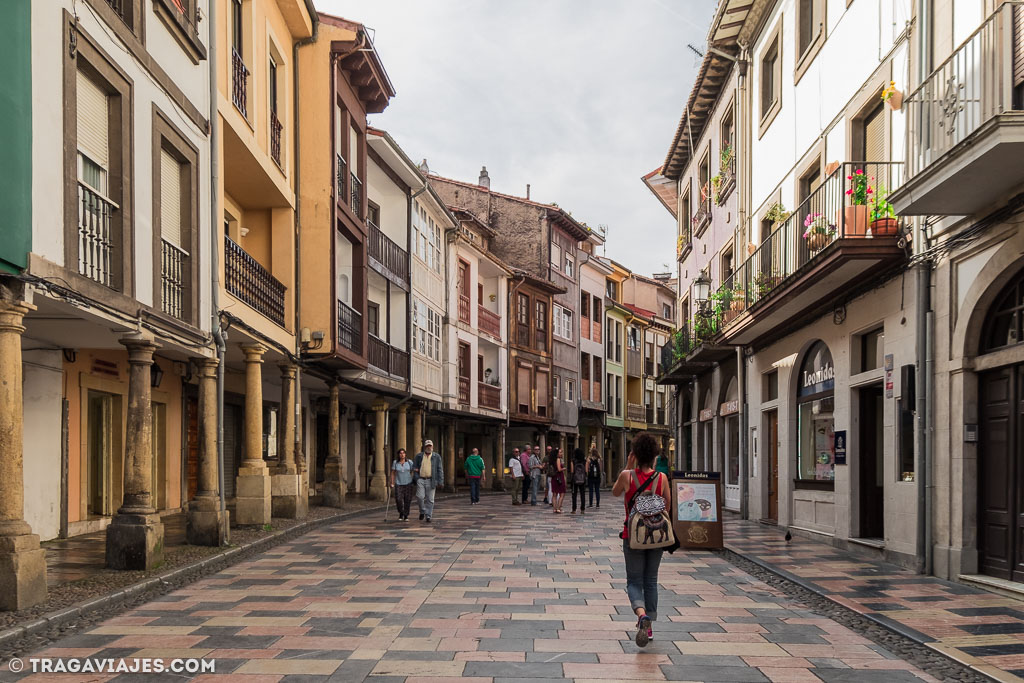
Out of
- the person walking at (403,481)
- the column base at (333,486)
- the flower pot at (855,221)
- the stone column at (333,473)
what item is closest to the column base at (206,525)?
the person walking at (403,481)

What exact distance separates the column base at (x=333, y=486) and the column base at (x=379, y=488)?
3.69 meters

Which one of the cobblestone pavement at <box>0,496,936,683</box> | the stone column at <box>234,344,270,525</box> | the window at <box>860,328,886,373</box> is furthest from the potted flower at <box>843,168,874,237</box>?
the stone column at <box>234,344,270,525</box>

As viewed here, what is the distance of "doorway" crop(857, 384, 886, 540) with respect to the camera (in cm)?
1523

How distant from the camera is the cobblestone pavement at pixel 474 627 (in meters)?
6.88

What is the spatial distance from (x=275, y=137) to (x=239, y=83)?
8.45ft

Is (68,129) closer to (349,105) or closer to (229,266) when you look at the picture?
(229,266)

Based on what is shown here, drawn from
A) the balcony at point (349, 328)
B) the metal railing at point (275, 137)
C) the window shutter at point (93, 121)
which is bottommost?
the balcony at point (349, 328)

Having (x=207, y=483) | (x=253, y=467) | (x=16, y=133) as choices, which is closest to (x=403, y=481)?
(x=253, y=467)

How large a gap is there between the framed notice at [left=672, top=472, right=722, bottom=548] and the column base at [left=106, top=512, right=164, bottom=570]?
7081mm

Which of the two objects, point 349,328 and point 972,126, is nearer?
point 972,126

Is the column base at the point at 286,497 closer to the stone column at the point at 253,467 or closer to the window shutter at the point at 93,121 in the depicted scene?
the stone column at the point at 253,467

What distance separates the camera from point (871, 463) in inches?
610

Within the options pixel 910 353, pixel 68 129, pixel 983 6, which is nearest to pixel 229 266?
pixel 68 129

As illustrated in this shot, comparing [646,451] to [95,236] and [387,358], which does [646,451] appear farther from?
[387,358]
